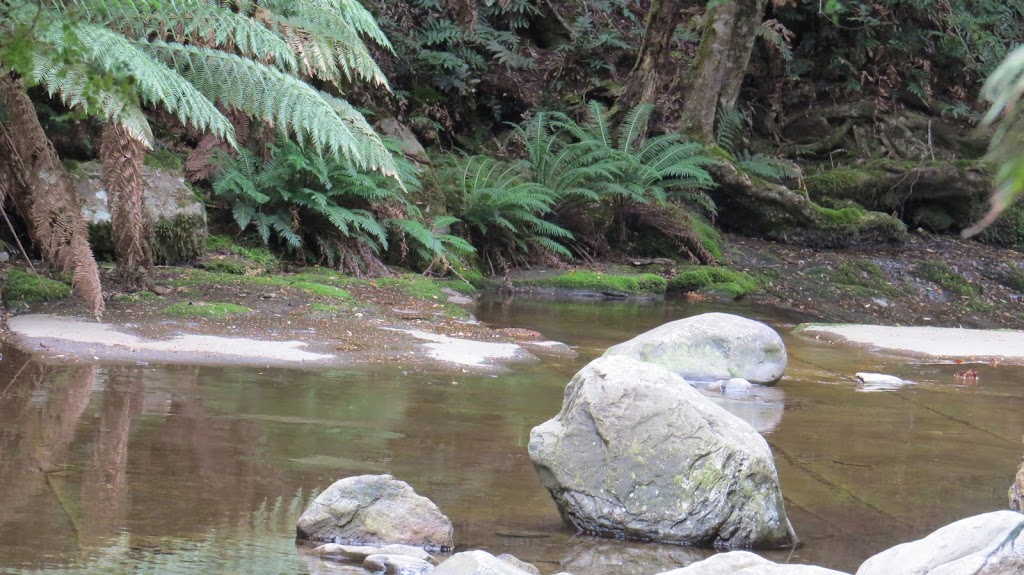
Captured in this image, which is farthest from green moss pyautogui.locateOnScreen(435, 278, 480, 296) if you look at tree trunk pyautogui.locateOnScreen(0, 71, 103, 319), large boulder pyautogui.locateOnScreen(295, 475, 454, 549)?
large boulder pyautogui.locateOnScreen(295, 475, 454, 549)

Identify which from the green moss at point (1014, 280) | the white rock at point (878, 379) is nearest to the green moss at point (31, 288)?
the white rock at point (878, 379)

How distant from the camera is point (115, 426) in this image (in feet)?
14.5

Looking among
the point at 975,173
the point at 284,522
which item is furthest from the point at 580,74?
the point at 284,522

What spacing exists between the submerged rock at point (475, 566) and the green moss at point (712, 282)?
8880 mm

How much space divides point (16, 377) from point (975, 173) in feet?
43.6

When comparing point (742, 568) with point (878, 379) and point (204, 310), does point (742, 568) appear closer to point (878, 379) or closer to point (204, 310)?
point (878, 379)

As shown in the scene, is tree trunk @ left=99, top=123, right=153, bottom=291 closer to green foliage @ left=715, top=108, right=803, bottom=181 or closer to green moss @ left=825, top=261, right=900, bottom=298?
green moss @ left=825, top=261, right=900, bottom=298

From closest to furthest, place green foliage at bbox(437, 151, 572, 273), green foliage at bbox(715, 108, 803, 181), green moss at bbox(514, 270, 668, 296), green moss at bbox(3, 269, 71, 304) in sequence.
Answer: green moss at bbox(3, 269, 71, 304) < green moss at bbox(514, 270, 668, 296) < green foliage at bbox(437, 151, 572, 273) < green foliage at bbox(715, 108, 803, 181)

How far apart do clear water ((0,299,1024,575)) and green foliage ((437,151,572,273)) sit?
487 cm

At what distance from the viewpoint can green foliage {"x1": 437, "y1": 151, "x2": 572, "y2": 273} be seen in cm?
1126

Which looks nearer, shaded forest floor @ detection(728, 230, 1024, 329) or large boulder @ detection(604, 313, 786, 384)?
large boulder @ detection(604, 313, 786, 384)

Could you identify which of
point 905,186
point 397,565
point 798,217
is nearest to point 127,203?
point 397,565

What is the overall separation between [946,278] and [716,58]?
4158 millimetres

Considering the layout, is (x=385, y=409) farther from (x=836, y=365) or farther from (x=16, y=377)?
(x=836, y=365)
